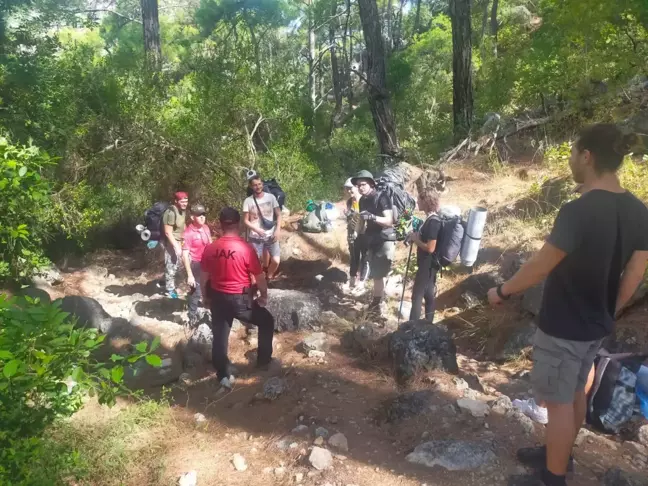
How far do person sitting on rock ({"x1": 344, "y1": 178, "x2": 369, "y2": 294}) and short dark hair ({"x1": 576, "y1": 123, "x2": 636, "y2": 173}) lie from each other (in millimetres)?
3324

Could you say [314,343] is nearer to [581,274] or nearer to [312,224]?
[581,274]

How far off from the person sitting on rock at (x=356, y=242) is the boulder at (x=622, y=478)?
3.29 meters

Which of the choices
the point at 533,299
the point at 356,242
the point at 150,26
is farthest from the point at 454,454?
the point at 150,26

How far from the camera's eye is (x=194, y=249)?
5195 mm

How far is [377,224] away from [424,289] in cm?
92

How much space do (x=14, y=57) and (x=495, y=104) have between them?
11.1 metres

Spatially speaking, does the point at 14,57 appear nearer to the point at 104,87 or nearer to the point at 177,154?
the point at 104,87

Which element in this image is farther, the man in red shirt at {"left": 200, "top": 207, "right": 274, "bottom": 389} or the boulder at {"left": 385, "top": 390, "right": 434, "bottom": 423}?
the man in red shirt at {"left": 200, "top": 207, "right": 274, "bottom": 389}

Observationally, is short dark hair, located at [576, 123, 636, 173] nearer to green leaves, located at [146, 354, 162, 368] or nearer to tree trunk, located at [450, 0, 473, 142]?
green leaves, located at [146, 354, 162, 368]

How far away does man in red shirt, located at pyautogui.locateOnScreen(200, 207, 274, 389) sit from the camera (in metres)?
3.84

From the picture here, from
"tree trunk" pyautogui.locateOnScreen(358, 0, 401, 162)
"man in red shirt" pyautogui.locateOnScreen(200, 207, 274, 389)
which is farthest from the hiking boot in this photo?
"tree trunk" pyautogui.locateOnScreen(358, 0, 401, 162)

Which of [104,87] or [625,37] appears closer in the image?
[104,87]

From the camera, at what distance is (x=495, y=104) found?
13227 millimetres

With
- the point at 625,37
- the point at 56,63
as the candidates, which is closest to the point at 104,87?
the point at 56,63
